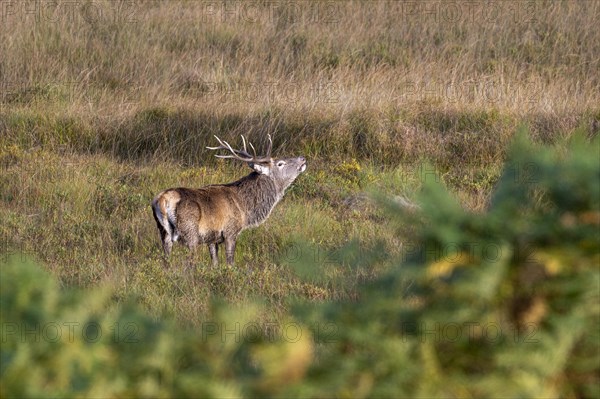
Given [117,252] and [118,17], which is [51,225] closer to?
[117,252]

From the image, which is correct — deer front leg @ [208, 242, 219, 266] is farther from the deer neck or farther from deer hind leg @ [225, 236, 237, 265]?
the deer neck

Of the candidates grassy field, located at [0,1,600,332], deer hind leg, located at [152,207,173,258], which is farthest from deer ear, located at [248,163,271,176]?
deer hind leg, located at [152,207,173,258]

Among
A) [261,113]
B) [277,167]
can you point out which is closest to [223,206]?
[277,167]

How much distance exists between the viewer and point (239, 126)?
13125 mm

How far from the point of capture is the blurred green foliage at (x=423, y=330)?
260 cm

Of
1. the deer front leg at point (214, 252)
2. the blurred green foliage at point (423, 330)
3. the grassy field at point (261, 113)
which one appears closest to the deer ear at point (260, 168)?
the grassy field at point (261, 113)

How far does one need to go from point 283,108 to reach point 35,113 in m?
3.32

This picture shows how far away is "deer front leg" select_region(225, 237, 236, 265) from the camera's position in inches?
363

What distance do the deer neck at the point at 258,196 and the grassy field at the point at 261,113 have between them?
223mm

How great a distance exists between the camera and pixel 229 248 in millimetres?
9320

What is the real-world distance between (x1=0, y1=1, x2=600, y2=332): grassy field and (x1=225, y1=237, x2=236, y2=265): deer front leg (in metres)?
0.15

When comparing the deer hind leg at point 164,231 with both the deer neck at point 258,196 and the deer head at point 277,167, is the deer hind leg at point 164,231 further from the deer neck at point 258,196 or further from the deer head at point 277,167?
the deer head at point 277,167

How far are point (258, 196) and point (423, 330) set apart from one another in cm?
737

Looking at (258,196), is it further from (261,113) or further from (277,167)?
(261,113)
